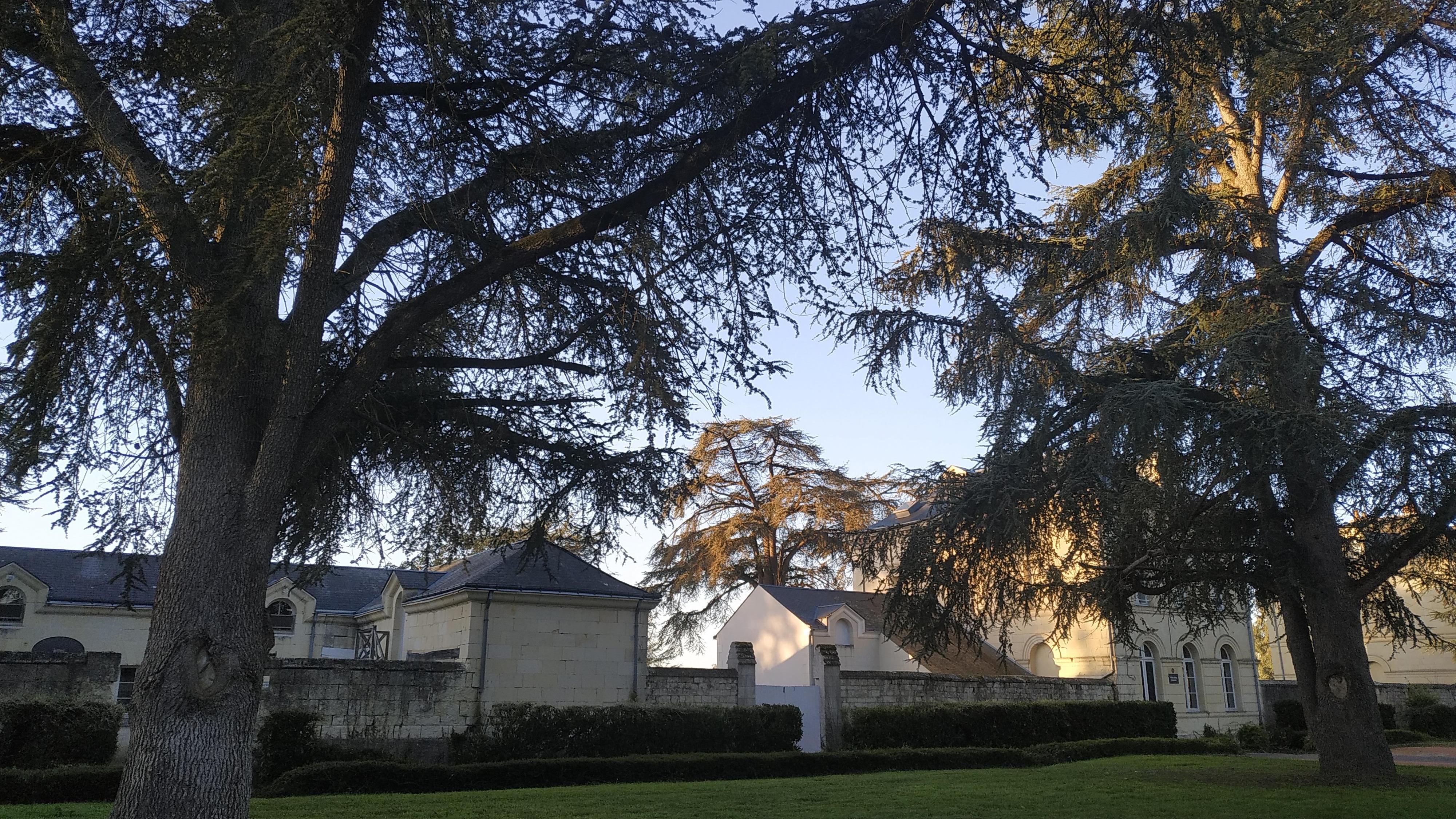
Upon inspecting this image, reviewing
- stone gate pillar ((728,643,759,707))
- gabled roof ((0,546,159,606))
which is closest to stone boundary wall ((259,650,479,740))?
stone gate pillar ((728,643,759,707))

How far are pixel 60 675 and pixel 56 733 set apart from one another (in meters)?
1.30

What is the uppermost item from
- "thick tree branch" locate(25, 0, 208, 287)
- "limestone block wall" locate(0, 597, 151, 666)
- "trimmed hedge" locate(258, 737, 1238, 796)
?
"thick tree branch" locate(25, 0, 208, 287)

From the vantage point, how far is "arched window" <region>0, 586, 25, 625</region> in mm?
25203

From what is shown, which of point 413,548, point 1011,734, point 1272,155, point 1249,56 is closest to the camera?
point 1249,56

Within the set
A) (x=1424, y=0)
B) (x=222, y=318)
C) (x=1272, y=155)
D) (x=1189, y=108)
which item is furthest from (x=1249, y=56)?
(x=1272, y=155)

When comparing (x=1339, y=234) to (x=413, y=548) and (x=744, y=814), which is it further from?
(x=413, y=548)

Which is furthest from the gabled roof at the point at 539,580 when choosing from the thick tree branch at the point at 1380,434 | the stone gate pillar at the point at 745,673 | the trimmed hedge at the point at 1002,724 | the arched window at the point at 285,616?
the thick tree branch at the point at 1380,434

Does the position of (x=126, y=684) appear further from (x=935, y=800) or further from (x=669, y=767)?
(x=935, y=800)

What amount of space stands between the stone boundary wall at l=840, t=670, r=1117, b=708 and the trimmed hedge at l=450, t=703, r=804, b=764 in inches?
109

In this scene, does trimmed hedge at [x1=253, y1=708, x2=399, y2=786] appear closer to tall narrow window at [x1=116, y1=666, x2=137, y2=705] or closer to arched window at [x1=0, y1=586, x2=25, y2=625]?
tall narrow window at [x1=116, y1=666, x2=137, y2=705]

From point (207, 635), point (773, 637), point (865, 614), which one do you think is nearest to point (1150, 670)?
point (865, 614)

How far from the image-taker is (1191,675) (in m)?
30.2

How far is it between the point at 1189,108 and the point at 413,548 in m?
11.1

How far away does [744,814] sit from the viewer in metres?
9.98
